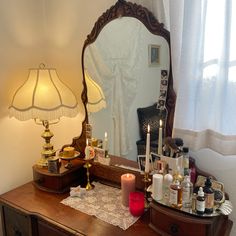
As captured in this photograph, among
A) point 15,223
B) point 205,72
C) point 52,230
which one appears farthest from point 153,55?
point 15,223

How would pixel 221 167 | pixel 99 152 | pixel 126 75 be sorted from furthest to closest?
pixel 99 152, pixel 126 75, pixel 221 167

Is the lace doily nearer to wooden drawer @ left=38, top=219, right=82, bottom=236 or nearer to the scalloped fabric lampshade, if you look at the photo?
wooden drawer @ left=38, top=219, right=82, bottom=236

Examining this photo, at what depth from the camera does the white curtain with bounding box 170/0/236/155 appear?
1070mm

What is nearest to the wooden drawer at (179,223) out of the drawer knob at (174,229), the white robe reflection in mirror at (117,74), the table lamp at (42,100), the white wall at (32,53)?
the drawer knob at (174,229)

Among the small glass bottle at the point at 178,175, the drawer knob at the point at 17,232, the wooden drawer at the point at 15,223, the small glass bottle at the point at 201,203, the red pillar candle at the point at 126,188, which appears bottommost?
the drawer knob at the point at 17,232

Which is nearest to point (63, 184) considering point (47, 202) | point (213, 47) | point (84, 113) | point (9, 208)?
point (47, 202)

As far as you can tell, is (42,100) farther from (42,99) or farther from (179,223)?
(179,223)

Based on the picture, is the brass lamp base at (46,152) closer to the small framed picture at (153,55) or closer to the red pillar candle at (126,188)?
the red pillar candle at (126,188)

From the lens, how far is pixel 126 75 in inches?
56.4

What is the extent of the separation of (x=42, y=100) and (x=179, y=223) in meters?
0.97

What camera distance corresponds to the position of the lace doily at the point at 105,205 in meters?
Result: 1.21

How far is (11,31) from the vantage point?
159 centimetres

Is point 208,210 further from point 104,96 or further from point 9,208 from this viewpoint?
point 9,208

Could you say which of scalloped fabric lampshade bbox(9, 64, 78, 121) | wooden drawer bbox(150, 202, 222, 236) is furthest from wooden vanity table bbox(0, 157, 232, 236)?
scalloped fabric lampshade bbox(9, 64, 78, 121)
